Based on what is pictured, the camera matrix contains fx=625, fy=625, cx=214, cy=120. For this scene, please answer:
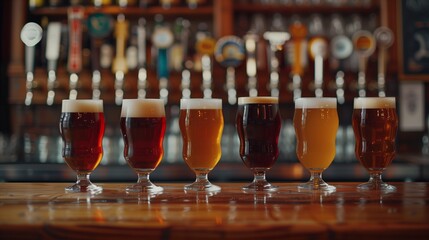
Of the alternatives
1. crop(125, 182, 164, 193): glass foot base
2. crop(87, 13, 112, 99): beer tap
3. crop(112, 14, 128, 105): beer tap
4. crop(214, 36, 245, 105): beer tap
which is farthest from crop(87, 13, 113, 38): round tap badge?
crop(125, 182, 164, 193): glass foot base

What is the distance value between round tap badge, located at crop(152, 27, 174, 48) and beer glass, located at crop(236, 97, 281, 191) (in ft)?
10.1

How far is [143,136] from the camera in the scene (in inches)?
59.2

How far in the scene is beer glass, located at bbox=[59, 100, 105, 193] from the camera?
1514 millimetres

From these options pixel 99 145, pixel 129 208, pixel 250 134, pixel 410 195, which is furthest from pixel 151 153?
pixel 410 195

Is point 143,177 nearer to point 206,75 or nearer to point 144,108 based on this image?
point 144,108

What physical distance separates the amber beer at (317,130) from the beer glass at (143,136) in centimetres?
35

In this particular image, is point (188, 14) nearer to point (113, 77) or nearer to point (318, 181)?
point (113, 77)

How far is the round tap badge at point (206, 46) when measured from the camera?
4550mm

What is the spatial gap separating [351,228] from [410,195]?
1.55 ft

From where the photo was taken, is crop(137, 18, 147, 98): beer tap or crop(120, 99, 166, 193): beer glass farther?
crop(137, 18, 147, 98): beer tap

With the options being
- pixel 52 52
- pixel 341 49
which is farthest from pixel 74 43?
pixel 341 49

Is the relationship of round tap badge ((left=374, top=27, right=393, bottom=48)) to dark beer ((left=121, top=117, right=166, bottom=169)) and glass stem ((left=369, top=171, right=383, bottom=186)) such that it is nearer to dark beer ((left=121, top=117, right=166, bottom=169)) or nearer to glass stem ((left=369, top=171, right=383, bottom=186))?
glass stem ((left=369, top=171, right=383, bottom=186))

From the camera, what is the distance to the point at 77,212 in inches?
44.1

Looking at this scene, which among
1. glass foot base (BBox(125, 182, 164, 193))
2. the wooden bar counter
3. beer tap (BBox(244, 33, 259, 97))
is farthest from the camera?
beer tap (BBox(244, 33, 259, 97))
